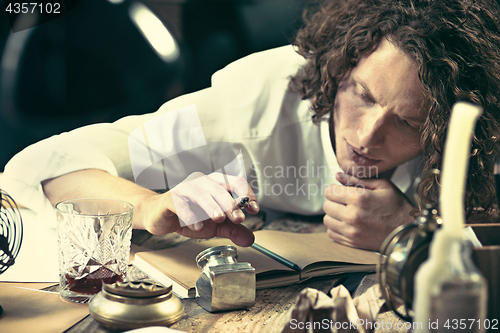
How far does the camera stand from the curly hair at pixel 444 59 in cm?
67

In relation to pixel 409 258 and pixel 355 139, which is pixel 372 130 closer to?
pixel 355 139

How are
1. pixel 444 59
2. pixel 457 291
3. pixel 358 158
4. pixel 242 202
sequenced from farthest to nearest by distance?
1. pixel 358 158
2. pixel 444 59
3. pixel 242 202
4. pixel 457 291

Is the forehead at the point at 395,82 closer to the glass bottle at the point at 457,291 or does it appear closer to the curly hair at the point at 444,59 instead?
the curly hair at the point at 444,59

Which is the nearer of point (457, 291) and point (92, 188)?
point (457, 291)

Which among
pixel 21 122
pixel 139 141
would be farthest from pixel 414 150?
pixel 21 122

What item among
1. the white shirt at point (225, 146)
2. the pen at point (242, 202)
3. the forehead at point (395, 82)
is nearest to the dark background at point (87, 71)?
the white shirt at point (225, 146)

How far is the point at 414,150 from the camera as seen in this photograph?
Answer: 2.57 feet

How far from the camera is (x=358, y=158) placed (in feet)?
2.59

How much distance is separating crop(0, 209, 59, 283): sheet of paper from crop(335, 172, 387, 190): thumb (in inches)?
19.1

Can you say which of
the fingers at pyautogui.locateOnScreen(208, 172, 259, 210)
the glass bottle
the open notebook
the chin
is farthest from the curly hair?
the glass bottle

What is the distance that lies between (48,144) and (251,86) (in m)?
0.46

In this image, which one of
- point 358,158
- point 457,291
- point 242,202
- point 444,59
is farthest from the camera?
point 358,158

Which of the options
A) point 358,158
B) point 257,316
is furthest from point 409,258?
point 358,158

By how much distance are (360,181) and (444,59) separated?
248 millimetres
